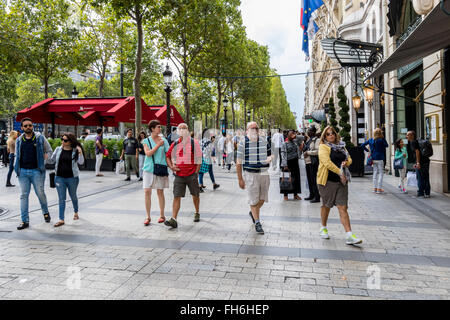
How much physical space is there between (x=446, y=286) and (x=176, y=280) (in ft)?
8.96

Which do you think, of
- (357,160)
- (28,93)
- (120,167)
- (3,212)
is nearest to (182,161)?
(3,212)

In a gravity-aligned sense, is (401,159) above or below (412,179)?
above

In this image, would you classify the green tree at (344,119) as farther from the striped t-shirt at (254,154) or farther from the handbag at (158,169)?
the handbag at (158,169)

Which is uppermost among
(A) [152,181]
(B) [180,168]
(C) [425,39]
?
(C) [425,39]

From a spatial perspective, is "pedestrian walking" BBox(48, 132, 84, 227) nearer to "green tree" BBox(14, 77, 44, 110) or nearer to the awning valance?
the awning valance

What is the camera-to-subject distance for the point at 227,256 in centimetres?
455

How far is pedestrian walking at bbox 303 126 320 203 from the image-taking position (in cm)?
836

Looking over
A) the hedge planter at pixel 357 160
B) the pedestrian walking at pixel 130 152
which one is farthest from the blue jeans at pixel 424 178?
the pedestrian walking at pixel 130 152

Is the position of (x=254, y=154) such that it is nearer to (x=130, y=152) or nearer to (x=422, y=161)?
(x=422, y=161)

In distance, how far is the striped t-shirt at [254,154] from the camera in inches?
222

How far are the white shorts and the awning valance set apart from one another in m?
5.07

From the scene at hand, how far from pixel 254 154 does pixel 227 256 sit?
1.77 meters

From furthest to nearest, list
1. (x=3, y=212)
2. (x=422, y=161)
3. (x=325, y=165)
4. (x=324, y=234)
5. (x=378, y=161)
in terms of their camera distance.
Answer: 1. (x=378, y=161)
2. (x=422, y=161)
3. (x=3, y=212)
4. (x=324, y=234)
5. (x=325, y=165)

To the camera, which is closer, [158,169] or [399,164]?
[158,169]
